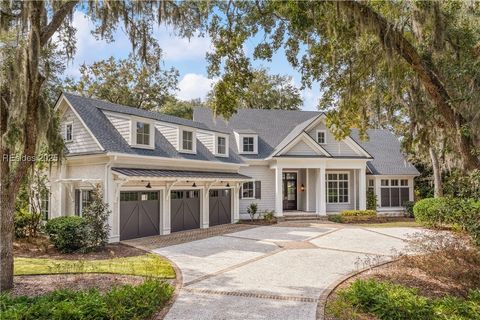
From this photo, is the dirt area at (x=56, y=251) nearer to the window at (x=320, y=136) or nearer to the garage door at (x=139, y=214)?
the garage door at (x=139, y=214)

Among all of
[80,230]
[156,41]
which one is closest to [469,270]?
[156,41]

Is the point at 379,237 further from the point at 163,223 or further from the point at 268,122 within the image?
the point at 268,122

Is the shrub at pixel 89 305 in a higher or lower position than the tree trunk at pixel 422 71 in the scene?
lower

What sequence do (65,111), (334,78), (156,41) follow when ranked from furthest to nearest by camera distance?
(65,111)
(334,78)
(156,41)

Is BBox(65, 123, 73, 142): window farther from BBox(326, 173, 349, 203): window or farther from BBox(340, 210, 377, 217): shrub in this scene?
BBox(326, 173, 349, 203): window

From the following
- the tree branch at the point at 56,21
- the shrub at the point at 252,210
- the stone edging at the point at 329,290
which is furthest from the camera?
the shrub at the point at 252,210

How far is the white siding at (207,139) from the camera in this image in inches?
798

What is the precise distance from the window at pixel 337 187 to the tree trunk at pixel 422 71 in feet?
50.5

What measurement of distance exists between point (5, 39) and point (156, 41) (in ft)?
10.7

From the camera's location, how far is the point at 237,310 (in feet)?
21.8

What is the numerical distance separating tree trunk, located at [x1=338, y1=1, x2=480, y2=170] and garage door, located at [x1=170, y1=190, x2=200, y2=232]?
38.2 feet

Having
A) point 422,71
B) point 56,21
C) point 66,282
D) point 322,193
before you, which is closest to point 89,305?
point 66,282

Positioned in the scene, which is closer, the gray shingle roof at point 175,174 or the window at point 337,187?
the gray shingle roof at point 175,174

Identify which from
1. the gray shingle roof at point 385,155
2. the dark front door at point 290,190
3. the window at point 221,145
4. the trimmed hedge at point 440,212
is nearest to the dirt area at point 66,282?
the window at point 221,145
